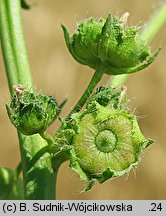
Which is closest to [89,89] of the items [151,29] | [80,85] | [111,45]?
[111,45]

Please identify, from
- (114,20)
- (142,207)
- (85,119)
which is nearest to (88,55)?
(114,20)

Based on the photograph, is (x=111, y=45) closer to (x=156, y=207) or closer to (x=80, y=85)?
(x=156, y=207)

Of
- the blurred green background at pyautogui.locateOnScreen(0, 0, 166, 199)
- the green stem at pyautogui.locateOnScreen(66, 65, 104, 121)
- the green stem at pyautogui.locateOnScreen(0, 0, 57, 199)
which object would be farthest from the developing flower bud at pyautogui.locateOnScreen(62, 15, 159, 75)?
the blurred green background at pyautogui.locateOnScreen(0, 0, 166, 199)

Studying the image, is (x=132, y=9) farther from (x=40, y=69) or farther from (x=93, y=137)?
(x=93, y=137)

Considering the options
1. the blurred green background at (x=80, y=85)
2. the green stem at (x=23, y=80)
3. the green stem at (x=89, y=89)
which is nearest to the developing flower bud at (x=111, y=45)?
the green stem at (x=89, y=89)

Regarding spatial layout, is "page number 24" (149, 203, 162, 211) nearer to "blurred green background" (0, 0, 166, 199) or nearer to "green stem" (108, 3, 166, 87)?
"green stem" (108, 3, 166, 87)

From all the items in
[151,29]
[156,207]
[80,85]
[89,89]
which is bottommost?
[156,207]
